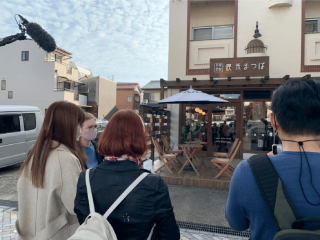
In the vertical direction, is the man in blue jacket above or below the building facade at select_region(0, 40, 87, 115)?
below

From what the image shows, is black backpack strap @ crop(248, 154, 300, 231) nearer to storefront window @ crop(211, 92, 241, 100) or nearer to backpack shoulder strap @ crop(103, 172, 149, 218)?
backpack shoulder strap @ crop(103, 172, 149, 218)

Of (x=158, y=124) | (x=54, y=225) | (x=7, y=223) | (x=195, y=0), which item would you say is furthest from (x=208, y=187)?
(x=195, y=0)

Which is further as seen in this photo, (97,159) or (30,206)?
(97,159)

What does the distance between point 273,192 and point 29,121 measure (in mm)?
7690

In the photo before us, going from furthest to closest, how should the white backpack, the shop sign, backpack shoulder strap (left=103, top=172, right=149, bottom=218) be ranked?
1. the shop sign
2. backpack shoulder strap (left=103, top=172, right=149, bottom=218)
3. the white backpack

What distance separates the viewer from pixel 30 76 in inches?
934

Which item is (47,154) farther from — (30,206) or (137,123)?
(137,123)

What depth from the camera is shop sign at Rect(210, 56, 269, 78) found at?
24.2 feet

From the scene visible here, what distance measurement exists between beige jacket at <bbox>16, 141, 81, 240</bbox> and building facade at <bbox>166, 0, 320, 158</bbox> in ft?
22.4

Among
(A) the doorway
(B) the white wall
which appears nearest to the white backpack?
(A) the doorway

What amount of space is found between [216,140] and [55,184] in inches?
311

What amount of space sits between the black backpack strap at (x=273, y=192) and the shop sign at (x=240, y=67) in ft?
23.1

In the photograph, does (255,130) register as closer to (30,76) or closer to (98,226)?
(98,226)

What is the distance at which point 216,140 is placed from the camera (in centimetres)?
884
